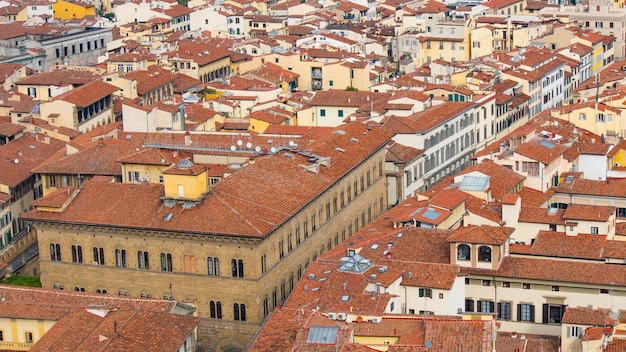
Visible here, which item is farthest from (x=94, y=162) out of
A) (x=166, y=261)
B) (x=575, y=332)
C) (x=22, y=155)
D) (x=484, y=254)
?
(x=575, y=332)

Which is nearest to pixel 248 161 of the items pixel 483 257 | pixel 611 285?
pixel 483 257

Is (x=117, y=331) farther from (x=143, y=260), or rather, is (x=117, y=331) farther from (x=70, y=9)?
(x=70, y=9)

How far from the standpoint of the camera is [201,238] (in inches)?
2763

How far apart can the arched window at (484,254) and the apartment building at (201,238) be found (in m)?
10.7

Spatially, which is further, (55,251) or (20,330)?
(55,251)

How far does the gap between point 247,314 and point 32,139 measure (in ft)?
119

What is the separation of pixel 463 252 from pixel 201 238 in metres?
13.6

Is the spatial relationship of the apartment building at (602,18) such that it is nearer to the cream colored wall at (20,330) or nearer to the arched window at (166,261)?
the arched window at (166,261)

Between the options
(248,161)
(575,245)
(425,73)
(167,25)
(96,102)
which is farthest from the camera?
(167,25)

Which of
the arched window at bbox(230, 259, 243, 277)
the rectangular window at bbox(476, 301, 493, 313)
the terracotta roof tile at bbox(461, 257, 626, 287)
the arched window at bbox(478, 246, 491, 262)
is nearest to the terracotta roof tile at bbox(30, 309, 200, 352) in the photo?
the arched window at bbox(230, 259, 243, 277)

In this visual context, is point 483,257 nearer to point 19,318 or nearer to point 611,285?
point 611,285

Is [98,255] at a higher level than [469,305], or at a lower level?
higher

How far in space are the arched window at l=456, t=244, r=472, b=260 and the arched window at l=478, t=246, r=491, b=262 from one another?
0.51 m

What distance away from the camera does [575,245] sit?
68500 millimetres
